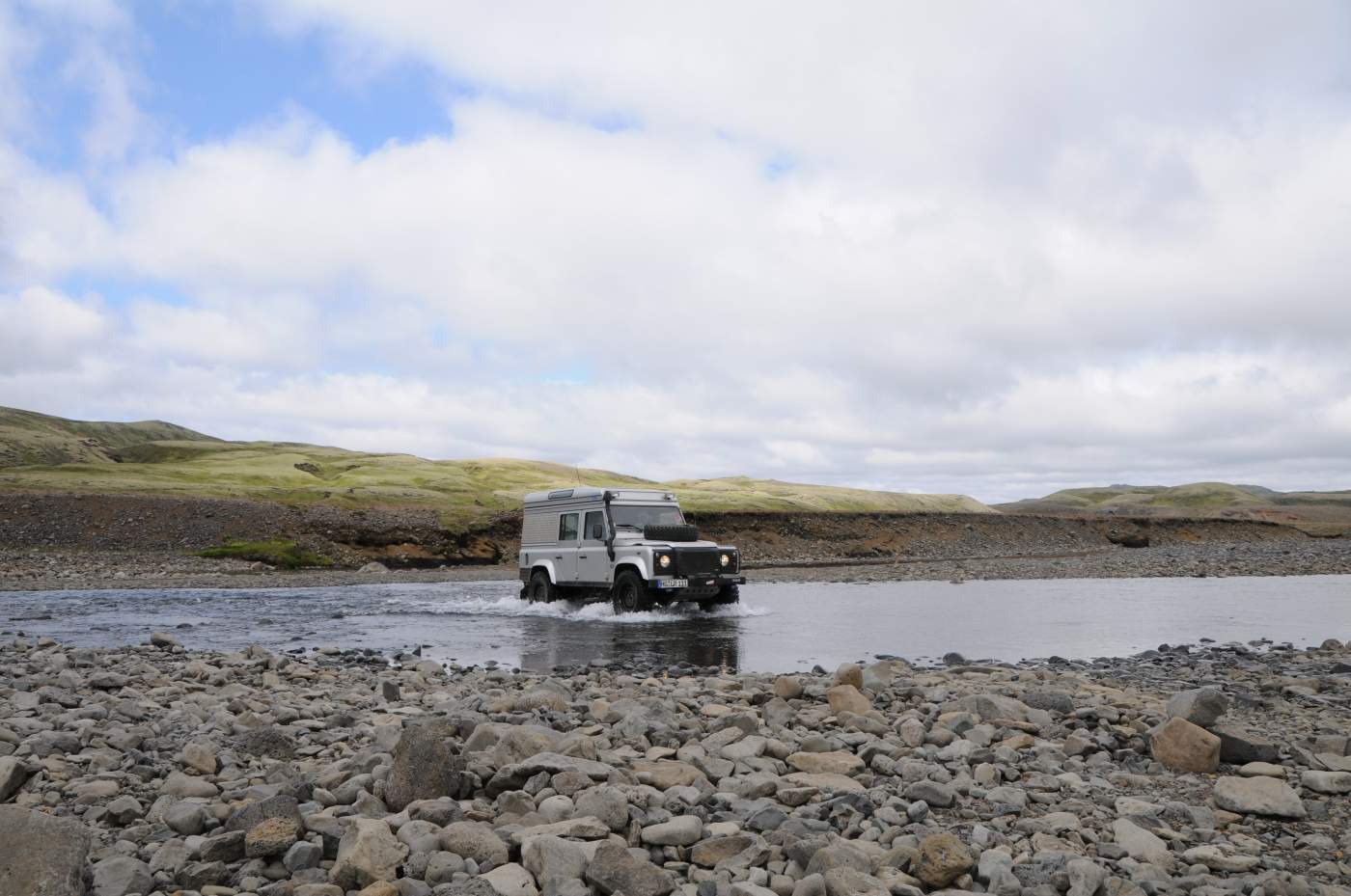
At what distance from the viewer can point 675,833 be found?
589 centimetres

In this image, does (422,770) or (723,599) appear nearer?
(422,770)

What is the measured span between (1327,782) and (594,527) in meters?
19.4

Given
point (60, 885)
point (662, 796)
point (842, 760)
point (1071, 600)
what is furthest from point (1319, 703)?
point (1071, 600)

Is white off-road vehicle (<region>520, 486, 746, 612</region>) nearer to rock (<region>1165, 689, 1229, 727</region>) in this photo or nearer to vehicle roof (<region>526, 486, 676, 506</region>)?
vehicle roof (<region>526, 486, 676, 506</region>)

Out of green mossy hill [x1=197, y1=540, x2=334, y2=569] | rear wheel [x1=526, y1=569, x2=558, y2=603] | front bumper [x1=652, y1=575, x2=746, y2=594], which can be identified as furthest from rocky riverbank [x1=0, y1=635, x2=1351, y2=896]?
green mossy hill [x1=197, y1=540, x2=334, y2=569]

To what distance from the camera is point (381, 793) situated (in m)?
6.86

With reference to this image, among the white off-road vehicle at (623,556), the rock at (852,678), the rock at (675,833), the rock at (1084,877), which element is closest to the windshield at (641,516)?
the white off-road vehicle at (623,556)

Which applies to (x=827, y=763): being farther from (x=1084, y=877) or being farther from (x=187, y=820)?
(x=187, y=820)

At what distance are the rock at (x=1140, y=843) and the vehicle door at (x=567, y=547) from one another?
20.2m

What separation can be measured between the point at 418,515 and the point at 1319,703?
56377 millimetres

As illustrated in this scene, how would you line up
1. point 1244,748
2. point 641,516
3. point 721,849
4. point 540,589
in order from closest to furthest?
1. point 721,849
2. point 1244,748
3. point 641,516
4. point 540,589

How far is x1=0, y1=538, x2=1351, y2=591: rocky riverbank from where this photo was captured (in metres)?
39.5

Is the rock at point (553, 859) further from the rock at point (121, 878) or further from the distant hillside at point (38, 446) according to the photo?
the distant hillside at point (38, 446)

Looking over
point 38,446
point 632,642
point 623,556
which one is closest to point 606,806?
point 632,642
